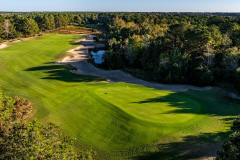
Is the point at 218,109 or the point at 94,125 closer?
the point at 94,125

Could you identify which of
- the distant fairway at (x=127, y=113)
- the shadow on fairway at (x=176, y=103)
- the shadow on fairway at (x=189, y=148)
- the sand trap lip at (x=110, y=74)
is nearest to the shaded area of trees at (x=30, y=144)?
the distant fairway at (x=127, y=113)

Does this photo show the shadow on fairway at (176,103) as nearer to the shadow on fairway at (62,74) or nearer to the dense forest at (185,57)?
the dense forest at (185,57)

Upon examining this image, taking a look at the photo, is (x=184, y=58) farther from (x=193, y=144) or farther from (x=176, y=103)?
(x=193, y=144)

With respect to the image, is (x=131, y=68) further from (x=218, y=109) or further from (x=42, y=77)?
(x=218, y=109)

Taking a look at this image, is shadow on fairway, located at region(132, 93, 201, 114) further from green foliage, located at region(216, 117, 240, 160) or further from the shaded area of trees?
the shaded area of trees

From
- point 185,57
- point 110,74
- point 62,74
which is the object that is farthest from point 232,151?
point 62,74

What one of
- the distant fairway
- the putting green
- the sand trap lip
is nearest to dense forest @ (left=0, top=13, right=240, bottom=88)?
the sand trap lip

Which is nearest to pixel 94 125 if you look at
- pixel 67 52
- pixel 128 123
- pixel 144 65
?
pixel 128 123

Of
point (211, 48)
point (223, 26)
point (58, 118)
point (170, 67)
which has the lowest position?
point (58, 118)
